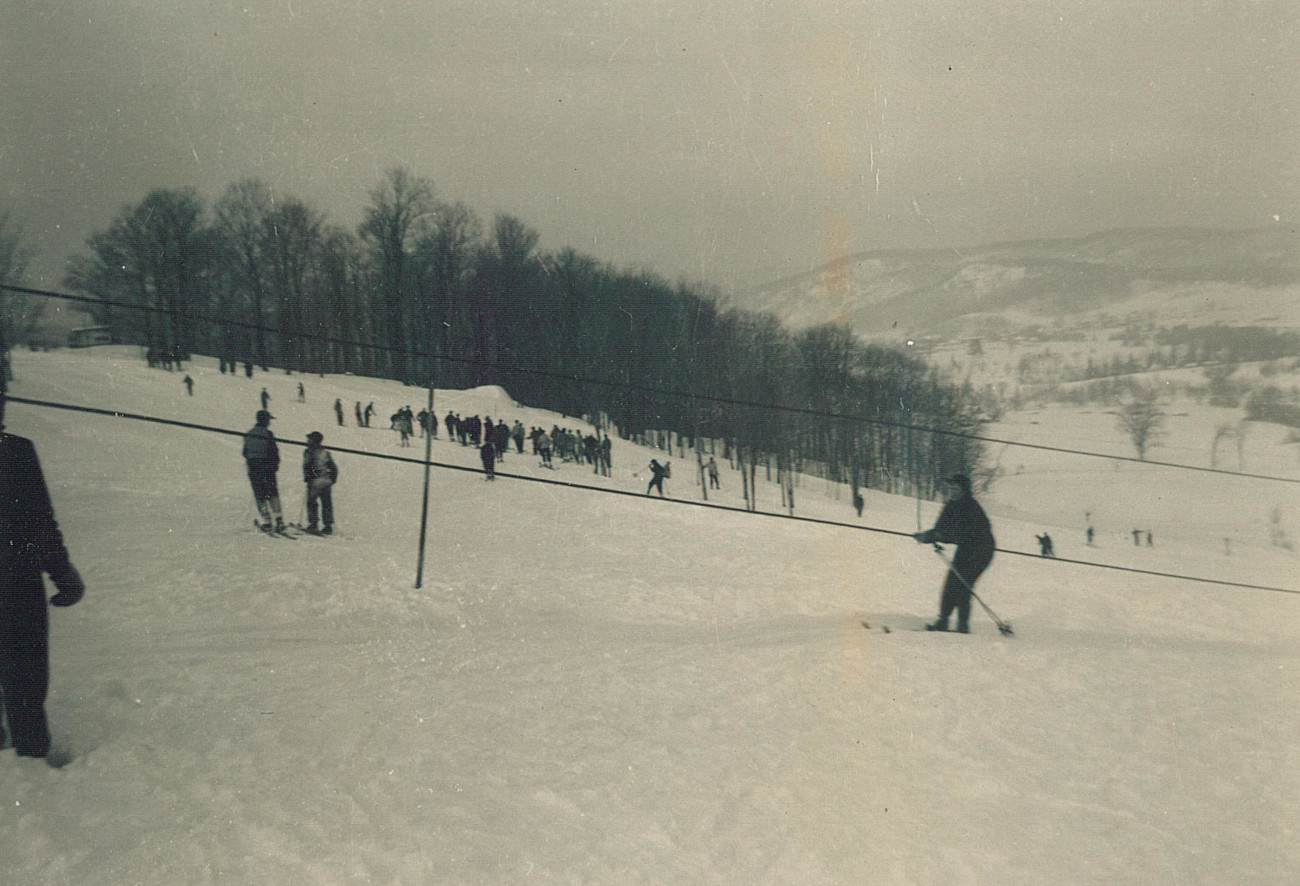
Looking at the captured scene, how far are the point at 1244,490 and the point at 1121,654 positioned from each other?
20.5m

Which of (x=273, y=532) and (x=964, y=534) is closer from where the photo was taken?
(x=964, y=534)

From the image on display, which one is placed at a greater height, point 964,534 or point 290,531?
point 964,534

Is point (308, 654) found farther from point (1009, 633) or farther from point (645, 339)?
point (645, 339)

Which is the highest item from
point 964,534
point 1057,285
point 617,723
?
point 1057,285

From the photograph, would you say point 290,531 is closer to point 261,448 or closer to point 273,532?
point 273,532

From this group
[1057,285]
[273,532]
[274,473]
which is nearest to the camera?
[274,473]

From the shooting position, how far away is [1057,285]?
38.4 m

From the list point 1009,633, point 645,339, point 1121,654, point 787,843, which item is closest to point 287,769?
point 787,843

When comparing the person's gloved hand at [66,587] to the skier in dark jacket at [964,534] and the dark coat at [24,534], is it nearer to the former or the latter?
the dark coat at [24,534]

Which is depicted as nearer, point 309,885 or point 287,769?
point 309,885

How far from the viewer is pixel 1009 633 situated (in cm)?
667

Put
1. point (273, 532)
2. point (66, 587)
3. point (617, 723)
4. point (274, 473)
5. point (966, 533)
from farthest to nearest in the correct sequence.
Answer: point (273, 532) → point (274, 473) → point (966, 533) → point (617, 723) → point (66, 587)

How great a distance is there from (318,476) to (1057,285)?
39.5 metres

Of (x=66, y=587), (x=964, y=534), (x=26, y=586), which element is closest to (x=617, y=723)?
(x=66, y=587)
